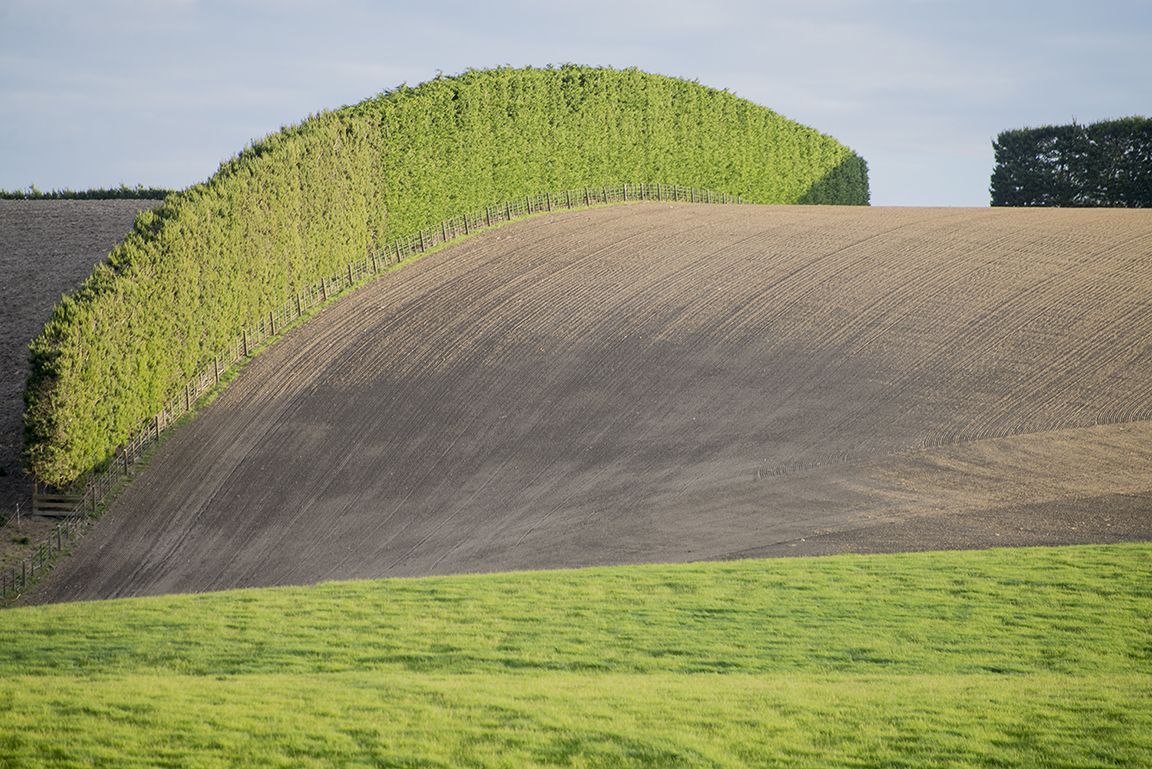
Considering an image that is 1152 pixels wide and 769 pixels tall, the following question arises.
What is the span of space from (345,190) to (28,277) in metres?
11.5

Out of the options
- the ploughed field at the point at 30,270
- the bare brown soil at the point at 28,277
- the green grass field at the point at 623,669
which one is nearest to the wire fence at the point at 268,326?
the bare brown soil at the point at 28,277

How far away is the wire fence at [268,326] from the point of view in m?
17.8

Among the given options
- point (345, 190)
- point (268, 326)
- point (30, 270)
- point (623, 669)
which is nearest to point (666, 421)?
point (623, 669)

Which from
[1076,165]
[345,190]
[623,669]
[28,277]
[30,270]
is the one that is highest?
[1076,165]

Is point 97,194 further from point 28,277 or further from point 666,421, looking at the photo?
point 666,421

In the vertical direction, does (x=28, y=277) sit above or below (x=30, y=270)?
below

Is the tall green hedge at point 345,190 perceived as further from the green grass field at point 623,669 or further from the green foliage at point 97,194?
the green foliage at point 97,194

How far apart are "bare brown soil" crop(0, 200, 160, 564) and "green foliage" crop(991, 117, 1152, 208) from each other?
50.1m

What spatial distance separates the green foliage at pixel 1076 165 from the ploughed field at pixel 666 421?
22.8 metres

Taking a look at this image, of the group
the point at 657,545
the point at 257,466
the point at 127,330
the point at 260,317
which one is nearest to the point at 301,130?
the point at 260,317

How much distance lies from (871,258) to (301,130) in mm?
21047

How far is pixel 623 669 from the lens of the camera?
403 inches

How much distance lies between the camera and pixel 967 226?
3431cm

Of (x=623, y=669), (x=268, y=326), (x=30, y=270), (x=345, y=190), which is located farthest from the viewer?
(x=345, y=190)
